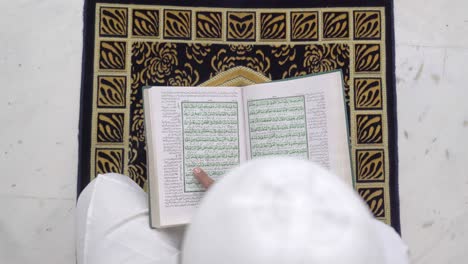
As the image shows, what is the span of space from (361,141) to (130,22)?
60 centimetres

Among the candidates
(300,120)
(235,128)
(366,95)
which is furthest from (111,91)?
(366,95)

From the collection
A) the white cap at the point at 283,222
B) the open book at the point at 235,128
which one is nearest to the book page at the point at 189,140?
the open book at the point at 235,128

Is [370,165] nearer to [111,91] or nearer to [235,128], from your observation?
[235,128]

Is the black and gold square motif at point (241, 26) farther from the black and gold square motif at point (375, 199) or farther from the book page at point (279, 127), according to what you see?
the black and gold square motif at point (375, 199)

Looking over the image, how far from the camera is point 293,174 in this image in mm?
382

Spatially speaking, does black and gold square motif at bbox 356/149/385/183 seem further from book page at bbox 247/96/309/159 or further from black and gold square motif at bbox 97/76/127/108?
black and gold square motif at bbox 97/76/127/108

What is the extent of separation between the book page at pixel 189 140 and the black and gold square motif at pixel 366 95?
316 mm

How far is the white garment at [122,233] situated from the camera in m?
0.69

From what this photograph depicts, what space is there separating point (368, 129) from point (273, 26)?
326mm

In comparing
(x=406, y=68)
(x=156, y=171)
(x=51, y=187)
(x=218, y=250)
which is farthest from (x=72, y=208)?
(x=406, y=68)

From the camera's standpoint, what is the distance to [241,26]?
104 cm

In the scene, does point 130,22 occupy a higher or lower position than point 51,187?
higher

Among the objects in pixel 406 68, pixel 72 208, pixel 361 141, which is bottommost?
pixel 72 208

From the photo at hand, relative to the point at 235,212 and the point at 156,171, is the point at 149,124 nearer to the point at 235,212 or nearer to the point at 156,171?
the point at 156,171
